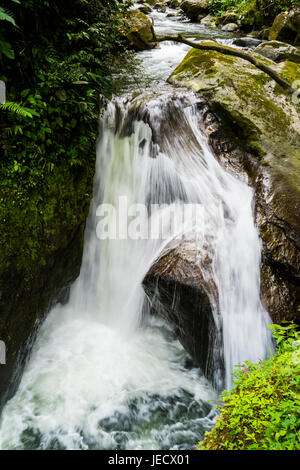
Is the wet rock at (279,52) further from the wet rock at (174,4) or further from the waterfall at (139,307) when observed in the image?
the wet rock at (174,4)

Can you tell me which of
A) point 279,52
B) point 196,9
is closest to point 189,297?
point 279,52

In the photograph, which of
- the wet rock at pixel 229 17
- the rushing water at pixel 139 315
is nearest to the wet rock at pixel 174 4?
the wet rock at pixel 229 17

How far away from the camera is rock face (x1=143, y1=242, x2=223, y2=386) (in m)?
4.00

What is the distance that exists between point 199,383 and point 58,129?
423 cm

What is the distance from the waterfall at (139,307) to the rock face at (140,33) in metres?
4.78

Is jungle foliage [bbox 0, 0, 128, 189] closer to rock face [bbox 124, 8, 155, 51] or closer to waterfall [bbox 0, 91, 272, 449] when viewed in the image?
waterfall [bbox 0, 91, 272, 449]

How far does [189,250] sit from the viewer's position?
4.30 metres

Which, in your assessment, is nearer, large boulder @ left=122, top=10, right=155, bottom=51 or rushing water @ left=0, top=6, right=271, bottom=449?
rushing water @ left=0, top=6, right=271, bottom=449

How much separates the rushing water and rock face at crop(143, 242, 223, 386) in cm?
16

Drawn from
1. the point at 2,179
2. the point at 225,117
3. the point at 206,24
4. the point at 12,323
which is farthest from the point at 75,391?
the point at 206,24

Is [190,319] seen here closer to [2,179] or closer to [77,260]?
[77,260]

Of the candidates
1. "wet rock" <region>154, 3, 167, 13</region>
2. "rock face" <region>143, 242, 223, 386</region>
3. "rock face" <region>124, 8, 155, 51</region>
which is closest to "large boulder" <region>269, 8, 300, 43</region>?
"rock face" <region>124, 8, 155, 51</region>

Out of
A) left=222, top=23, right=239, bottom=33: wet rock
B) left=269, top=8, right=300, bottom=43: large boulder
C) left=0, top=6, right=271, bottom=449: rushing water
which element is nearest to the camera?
left=0, top=6, right=271, bottom=449: rushing water

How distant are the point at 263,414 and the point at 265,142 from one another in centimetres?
449
